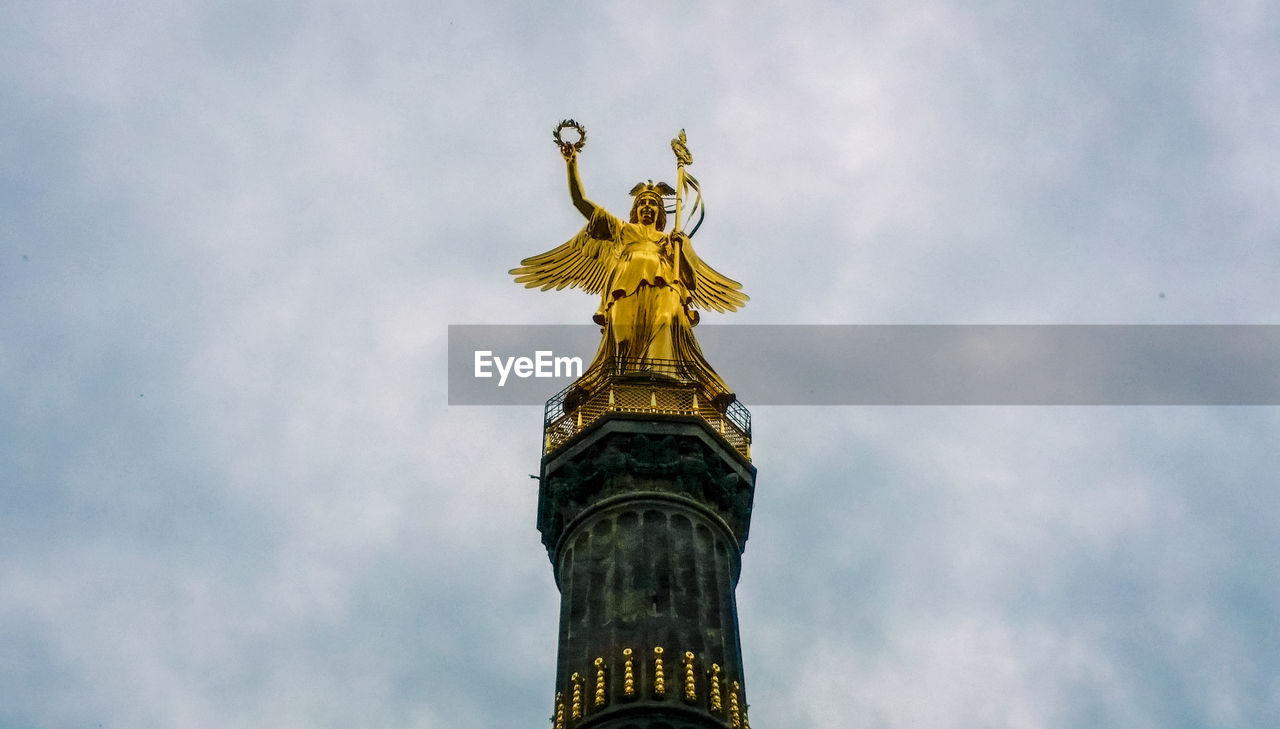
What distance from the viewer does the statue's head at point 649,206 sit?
4866 cm

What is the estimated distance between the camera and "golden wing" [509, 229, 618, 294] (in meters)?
47.9

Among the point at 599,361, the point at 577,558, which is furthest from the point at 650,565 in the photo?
the point at 599,361

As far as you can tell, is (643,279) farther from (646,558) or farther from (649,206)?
(646,558)

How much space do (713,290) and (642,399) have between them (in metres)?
7.53

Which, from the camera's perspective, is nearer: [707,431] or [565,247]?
[707,431]

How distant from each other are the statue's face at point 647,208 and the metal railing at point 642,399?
572 cm

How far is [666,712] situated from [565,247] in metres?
17.0

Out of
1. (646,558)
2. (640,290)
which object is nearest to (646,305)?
(640,290)

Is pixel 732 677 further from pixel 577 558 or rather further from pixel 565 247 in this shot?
pixel 565 247

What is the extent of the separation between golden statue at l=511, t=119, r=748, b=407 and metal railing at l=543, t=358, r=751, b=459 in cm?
6

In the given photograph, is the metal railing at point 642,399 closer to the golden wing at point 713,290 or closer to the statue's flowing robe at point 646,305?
the statue's flowing robe at point 646,305

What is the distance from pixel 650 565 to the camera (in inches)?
1544

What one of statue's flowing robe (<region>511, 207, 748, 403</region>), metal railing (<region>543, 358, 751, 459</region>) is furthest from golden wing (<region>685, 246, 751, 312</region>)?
metal railing (<region>543, 358, 751, 459</region>)

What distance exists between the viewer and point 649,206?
4891 centimetres
